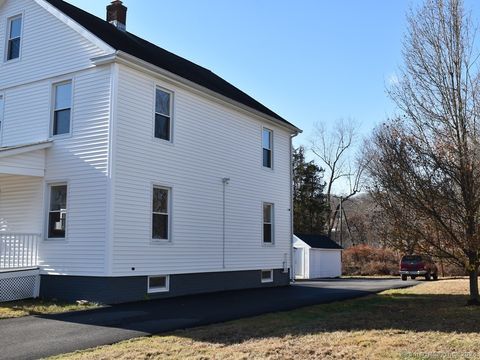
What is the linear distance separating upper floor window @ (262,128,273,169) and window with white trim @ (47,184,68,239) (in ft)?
29.8

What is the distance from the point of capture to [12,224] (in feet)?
52.2

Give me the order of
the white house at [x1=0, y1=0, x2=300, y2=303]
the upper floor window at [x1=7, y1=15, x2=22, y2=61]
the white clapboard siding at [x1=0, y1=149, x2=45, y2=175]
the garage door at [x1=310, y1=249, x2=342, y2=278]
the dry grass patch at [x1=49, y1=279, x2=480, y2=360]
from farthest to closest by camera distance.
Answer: the garage door at [x1=310, y1=249, x2=342, y2=278] → the upper floor window at [x1=7, y1=15, x2=22, y2=61] → the white house at [x1=0, y1=0, x2=300, y2=303] → the white clapboard siding at [x1=0, y1=149, x2=45, y2=175] → the dry grass patch at [x1=49, y1=279, x2=480, y2=360]

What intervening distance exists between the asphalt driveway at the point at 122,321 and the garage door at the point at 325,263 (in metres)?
18.4

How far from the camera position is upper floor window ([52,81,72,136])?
15.7 metres

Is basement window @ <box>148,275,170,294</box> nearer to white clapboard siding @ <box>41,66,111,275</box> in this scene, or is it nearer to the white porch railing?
white clapboard siding @ <box>41,66,111,275</box>

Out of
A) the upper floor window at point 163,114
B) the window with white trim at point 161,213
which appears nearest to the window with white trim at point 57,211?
the window with white trim at point 161,213

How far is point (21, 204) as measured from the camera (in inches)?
623

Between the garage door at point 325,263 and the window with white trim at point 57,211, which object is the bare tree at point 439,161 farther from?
the garage door at point 325,263

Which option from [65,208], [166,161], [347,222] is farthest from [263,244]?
[347,222]

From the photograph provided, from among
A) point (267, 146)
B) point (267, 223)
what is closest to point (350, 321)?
point (267, 223)

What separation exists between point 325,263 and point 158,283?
861 inches

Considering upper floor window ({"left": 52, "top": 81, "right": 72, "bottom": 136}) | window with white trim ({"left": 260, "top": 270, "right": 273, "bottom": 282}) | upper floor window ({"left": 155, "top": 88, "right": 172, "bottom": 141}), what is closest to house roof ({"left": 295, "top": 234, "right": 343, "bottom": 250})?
window with white trim ({"left": 260, "top": 270, "right": 273, "bottom": 282})

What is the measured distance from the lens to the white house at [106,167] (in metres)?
14.4

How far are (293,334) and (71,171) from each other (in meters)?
8.62
